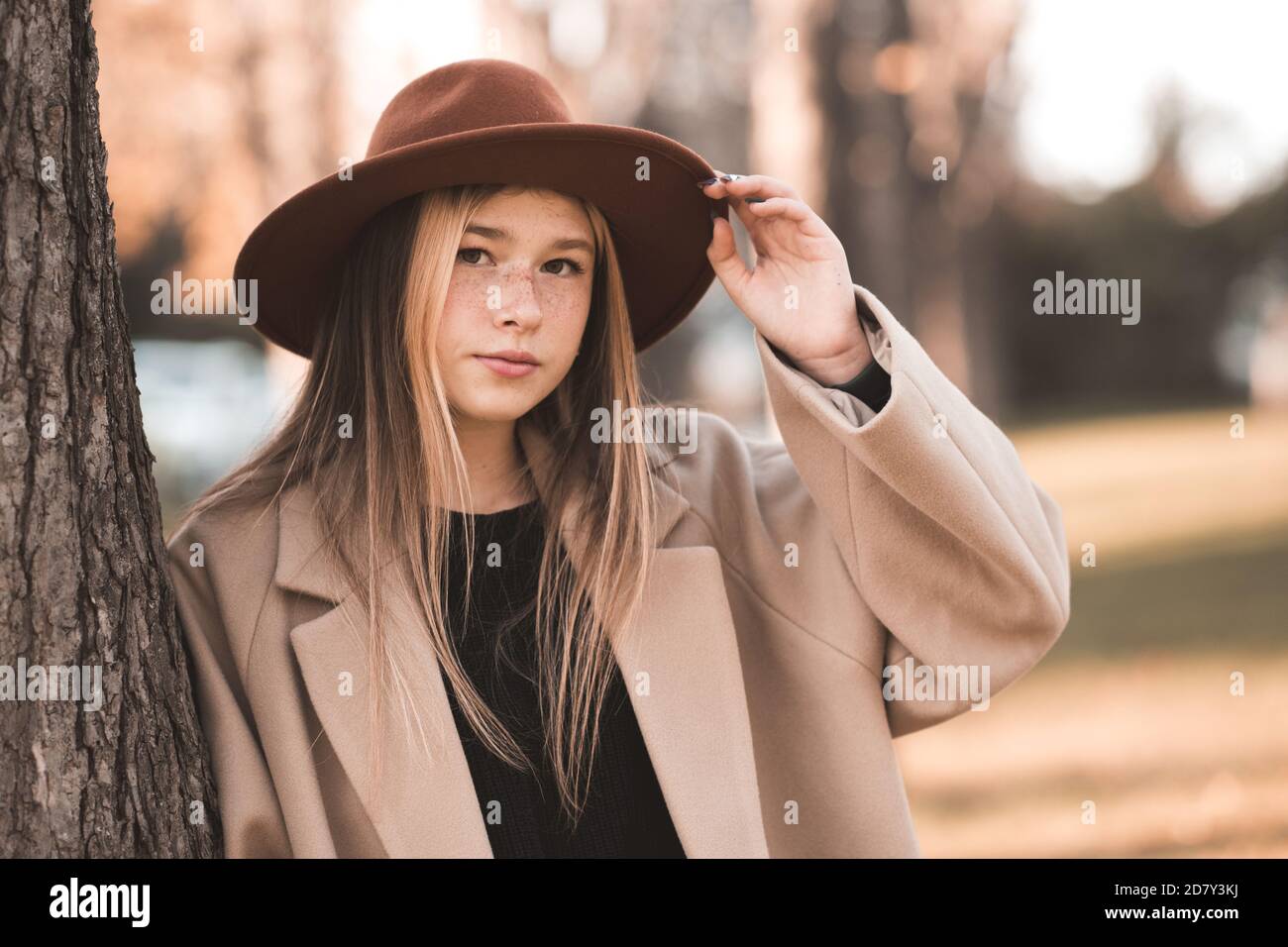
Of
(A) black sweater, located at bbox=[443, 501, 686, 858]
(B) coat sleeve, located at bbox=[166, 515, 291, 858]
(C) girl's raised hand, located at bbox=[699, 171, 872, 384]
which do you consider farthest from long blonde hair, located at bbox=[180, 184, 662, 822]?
(C) girl's raised hand, located at bbox=[699, 171, 872, 384]

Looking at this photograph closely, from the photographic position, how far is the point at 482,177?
2305 mm

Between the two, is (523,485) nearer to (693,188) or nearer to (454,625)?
(454,625)

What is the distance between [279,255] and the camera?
2.46 meters

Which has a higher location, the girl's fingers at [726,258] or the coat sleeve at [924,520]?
the girl's fingers at [726,258]

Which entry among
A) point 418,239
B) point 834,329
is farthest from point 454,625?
point 834,329

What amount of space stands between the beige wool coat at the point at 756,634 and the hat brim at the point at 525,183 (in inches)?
13.3

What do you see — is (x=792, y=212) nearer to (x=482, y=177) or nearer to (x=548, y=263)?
(x=548, y=263)

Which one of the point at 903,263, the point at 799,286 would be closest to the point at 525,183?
the point at 799,286

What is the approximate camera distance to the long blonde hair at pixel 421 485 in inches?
91.3

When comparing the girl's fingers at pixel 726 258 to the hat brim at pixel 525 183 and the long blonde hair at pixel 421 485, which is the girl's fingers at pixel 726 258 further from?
the long blonde hair at pixel 421 485

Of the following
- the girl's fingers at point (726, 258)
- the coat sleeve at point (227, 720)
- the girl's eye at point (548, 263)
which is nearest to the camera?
the coat sleeve at point (227, 720)

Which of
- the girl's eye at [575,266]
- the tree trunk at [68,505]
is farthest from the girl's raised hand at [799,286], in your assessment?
the tree trunk at [68,505]

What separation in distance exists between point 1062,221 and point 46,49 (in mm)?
34128

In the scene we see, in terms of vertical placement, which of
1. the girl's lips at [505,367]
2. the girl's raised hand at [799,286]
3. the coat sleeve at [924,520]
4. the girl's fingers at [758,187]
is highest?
the girl's fingers at [758,187]
